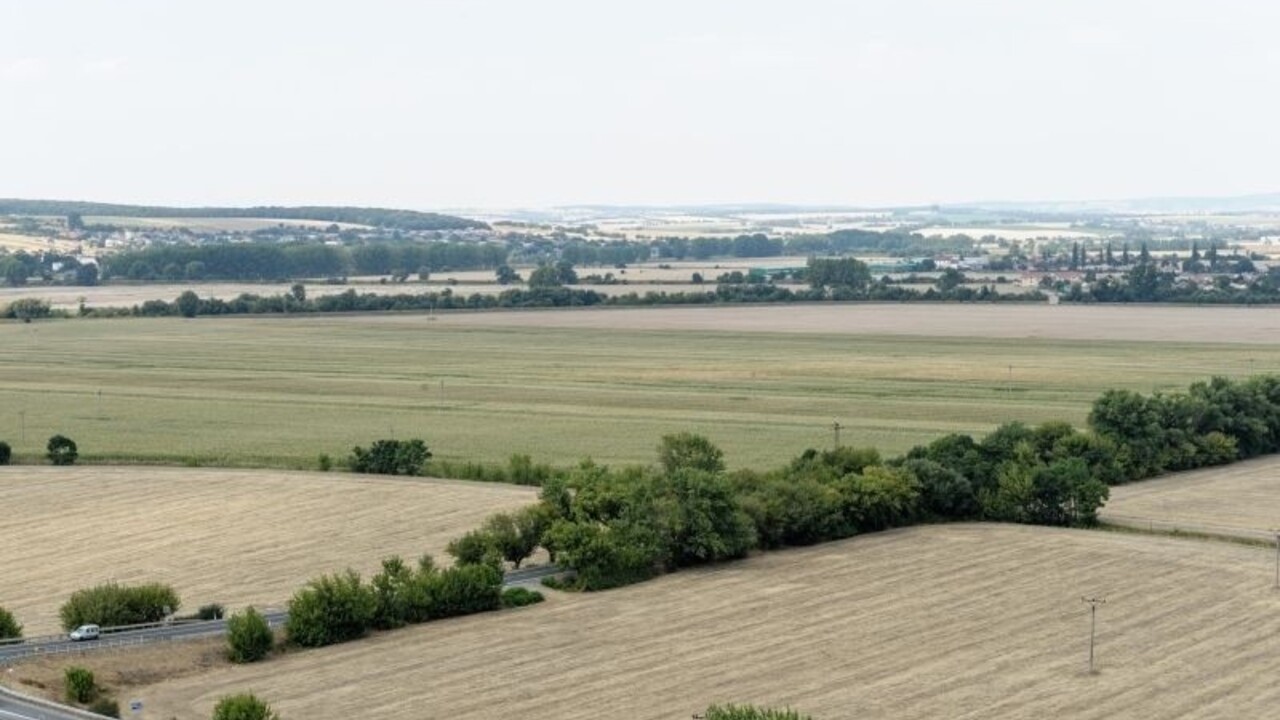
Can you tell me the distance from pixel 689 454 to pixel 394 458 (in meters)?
14.8

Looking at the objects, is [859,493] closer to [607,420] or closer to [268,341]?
[607,420]

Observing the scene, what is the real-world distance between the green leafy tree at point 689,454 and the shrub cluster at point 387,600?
49.5 feet

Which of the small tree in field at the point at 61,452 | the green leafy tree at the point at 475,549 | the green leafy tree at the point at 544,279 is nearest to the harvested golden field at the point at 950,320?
the green leafy tree at the point at 544,279

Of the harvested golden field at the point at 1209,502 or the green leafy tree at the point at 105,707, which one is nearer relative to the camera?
the green leafy tree at the point at 105,707

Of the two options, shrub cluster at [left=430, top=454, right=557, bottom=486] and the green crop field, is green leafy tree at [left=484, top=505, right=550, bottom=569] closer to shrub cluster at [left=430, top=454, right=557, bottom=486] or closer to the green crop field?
shrub cluster at [left=430, top=454, right=557, bottom=486]

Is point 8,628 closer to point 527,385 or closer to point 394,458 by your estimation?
point 394,458

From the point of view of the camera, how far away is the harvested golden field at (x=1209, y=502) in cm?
6919

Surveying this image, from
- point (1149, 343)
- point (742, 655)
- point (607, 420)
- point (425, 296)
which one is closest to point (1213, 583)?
point (742, 655)

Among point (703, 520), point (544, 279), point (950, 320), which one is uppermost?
point (703, 520)

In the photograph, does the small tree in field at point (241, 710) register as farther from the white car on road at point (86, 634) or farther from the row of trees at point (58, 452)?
the row of trees at point (58, 452)

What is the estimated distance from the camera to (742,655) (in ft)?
164

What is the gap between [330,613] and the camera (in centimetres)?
5169

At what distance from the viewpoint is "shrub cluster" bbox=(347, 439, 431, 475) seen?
260 feet

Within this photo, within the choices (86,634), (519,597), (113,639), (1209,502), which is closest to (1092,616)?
(519,597)
